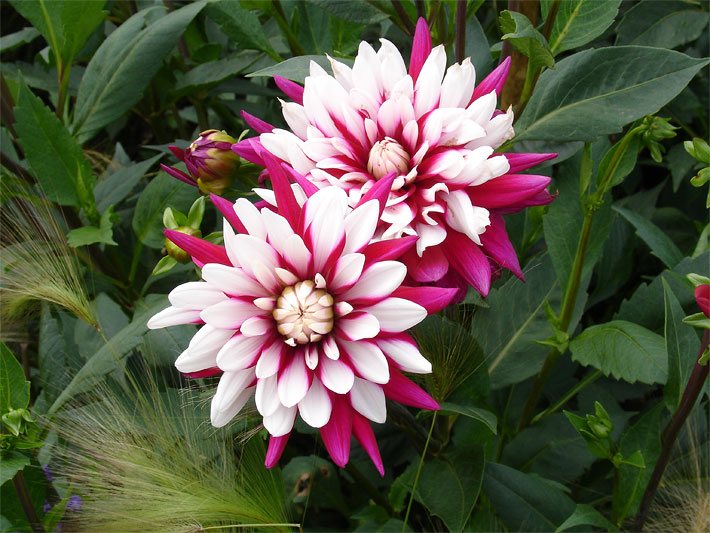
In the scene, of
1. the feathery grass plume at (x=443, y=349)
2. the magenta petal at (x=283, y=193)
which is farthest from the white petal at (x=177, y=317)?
the feathery grass plume at (x=443, y=349)

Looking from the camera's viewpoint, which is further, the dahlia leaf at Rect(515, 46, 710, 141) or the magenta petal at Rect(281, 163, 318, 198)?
the dahlia leaf at Rect(515, 46, 710, 141)

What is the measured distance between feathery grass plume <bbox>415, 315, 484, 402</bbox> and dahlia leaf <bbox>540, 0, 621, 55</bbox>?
0.32 m

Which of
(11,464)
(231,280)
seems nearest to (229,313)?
(231,280)

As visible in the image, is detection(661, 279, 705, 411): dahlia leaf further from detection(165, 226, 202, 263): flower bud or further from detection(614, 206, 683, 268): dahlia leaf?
detection(165, 226, 202, 263): flower bud

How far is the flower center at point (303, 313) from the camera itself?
1.86 ft

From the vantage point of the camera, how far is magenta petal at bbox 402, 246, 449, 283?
1.95 feet

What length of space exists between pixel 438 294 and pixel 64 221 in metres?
0.73

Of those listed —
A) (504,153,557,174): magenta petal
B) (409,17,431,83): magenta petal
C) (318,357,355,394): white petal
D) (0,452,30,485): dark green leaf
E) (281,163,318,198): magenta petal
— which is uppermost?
(409,17,431,83): magenta petal

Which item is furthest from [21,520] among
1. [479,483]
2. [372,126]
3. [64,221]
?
[372,126]

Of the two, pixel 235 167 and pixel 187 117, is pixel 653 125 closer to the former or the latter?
pixel 235 167

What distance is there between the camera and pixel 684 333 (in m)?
0.83

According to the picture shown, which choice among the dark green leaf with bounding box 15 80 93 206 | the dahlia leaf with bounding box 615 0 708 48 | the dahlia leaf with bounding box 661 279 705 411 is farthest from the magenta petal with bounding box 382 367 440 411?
the dahlia leaf with bounding box 615 0 708 48

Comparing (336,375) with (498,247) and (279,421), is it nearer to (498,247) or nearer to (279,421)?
(279,421)

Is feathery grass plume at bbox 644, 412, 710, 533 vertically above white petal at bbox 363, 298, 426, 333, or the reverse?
white petal at bbox 363, 298, 426, 333
